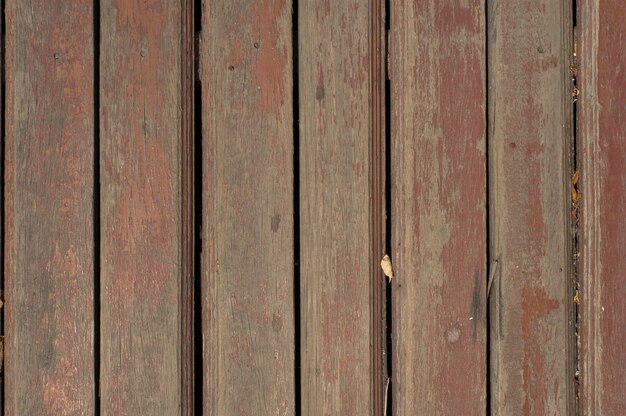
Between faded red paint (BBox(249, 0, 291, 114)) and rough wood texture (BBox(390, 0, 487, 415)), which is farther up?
faded red paint (BBox(249, 0, 291, 114))

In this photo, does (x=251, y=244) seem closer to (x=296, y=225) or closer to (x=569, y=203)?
(x=296, y=225)

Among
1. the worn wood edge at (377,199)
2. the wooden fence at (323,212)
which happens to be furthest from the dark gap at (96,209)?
the worn wood edge at (377,199)

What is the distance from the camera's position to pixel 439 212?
110cm

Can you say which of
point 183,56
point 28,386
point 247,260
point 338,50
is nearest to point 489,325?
point 247,260

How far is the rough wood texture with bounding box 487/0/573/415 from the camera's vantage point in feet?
3.60

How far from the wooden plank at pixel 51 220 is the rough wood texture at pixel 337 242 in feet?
1.34

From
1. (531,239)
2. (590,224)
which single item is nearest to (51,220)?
(531,239)

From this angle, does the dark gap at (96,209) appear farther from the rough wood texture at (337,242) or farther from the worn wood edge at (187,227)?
the rough wood texture at (337,242)

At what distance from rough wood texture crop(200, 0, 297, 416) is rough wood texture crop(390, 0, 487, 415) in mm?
206

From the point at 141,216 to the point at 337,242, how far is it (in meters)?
0.37

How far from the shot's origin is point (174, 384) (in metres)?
1.11

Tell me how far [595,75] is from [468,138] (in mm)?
261

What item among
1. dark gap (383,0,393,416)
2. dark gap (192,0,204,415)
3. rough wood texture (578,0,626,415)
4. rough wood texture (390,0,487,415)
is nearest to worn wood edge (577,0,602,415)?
rough wood texture (578,0,626,415)

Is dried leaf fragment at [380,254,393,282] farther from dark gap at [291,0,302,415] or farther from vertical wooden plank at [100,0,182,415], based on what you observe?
vertical wooden plank at [100,0,182,415]
